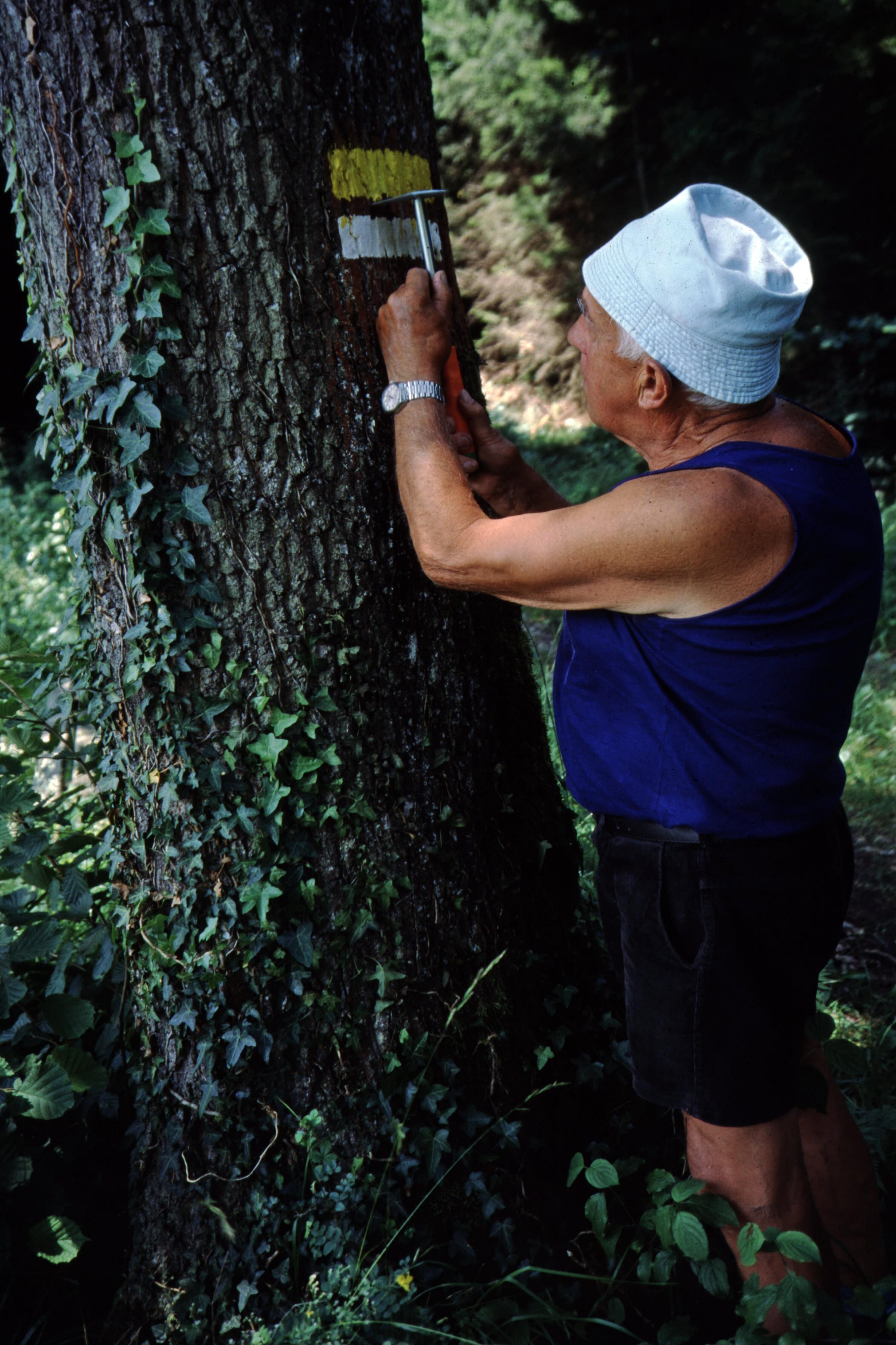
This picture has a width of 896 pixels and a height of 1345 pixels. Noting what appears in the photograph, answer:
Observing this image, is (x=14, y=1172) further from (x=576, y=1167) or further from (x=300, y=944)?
(x=576, y=1167)

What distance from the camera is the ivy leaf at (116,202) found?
1710 mm

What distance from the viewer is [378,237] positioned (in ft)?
6.27

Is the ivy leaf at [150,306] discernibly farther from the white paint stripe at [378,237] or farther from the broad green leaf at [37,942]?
the broad green leaf at [37,942]

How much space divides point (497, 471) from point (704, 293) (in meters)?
0.65

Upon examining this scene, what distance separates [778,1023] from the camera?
6.04 ft

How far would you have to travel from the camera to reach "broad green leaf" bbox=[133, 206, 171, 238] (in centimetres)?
172

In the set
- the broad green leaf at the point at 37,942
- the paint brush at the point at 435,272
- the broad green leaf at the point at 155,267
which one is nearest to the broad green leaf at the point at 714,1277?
the broad green leaf at the point at 37,942

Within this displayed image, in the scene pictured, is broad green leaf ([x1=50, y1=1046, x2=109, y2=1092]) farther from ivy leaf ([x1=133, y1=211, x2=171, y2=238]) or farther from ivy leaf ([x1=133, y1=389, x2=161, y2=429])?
ivy leaf ([x1=133, y1=211, x2=171, y2=238])

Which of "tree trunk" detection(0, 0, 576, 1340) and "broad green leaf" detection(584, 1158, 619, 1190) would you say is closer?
"tree trunk" detection(0, 0, 576, 1340)

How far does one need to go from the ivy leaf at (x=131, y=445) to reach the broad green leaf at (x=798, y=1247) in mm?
1804

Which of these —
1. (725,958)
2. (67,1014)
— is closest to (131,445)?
(67,1014)

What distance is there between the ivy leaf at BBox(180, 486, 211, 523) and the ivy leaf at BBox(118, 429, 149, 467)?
0.10 metres

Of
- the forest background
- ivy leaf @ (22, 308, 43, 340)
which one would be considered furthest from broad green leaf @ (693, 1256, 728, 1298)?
the forest background

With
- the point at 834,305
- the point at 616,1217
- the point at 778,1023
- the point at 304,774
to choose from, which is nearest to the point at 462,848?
the point at 304,774
